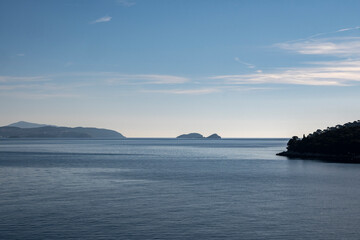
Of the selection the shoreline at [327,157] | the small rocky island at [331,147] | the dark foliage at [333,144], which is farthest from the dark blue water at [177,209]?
the dark foliage at [333,144]

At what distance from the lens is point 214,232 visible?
39594 millimetres

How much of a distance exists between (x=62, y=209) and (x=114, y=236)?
14.5m

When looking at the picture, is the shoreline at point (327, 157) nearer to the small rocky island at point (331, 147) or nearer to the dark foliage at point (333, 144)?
the small rocky island at point (331, 147)

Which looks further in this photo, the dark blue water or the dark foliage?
the dark foliage

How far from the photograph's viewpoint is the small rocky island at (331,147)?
481ft

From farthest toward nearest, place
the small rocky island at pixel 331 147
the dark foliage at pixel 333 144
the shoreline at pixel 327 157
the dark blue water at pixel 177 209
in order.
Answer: the dark foliage at pixel 333 144 → the small rocky island at pixel 331 147 → the shoreline at pixel 327 157 → the dark blue water at pixel 177 209

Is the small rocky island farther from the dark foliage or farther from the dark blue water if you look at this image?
the dark blue water

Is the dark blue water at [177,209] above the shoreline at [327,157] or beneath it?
beneath

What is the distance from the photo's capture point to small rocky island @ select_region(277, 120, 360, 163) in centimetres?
14650

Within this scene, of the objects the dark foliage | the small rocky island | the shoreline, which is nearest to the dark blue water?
the shoreline

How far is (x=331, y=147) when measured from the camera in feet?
511

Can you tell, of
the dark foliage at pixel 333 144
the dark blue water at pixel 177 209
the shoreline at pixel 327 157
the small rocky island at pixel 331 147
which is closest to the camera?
the dark blue water at pixel 177 209

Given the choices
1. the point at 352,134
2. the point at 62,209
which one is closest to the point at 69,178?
the point at 62,209

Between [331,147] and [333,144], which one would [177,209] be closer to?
[331,147]
